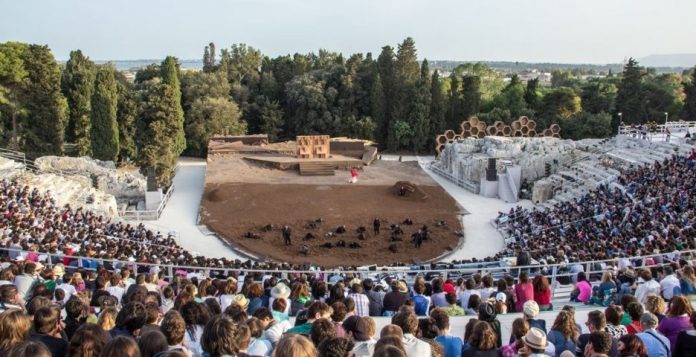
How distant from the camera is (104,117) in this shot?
40.6 m

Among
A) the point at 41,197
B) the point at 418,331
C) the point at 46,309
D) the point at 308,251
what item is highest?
the point at 46,309

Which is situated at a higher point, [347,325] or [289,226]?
[347,325]

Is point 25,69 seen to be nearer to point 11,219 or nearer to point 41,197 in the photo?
point 41,197

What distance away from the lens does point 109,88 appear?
40.8 meters

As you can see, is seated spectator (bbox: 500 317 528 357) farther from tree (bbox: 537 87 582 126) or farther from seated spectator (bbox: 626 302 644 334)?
tree (bbox: 537 87 582 126)

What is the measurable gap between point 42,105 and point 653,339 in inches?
1576

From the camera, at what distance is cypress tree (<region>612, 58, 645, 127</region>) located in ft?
169

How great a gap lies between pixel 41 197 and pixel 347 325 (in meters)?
22.0

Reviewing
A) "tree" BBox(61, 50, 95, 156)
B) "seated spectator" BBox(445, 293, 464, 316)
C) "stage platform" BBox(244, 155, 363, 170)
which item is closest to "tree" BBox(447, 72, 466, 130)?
"stage platform" BBox(244, 155, 363, 170)

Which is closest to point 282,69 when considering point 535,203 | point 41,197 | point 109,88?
point 109,88

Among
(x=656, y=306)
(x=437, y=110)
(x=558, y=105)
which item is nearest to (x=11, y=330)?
(x=656, y=306)

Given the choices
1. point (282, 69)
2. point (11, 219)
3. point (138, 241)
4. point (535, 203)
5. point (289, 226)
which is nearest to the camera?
point (11, 219)

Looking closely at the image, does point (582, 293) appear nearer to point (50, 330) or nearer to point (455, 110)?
point (50, 330)

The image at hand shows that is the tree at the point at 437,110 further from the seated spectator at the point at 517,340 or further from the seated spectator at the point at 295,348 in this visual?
the seated spectator at the point at 295,348
